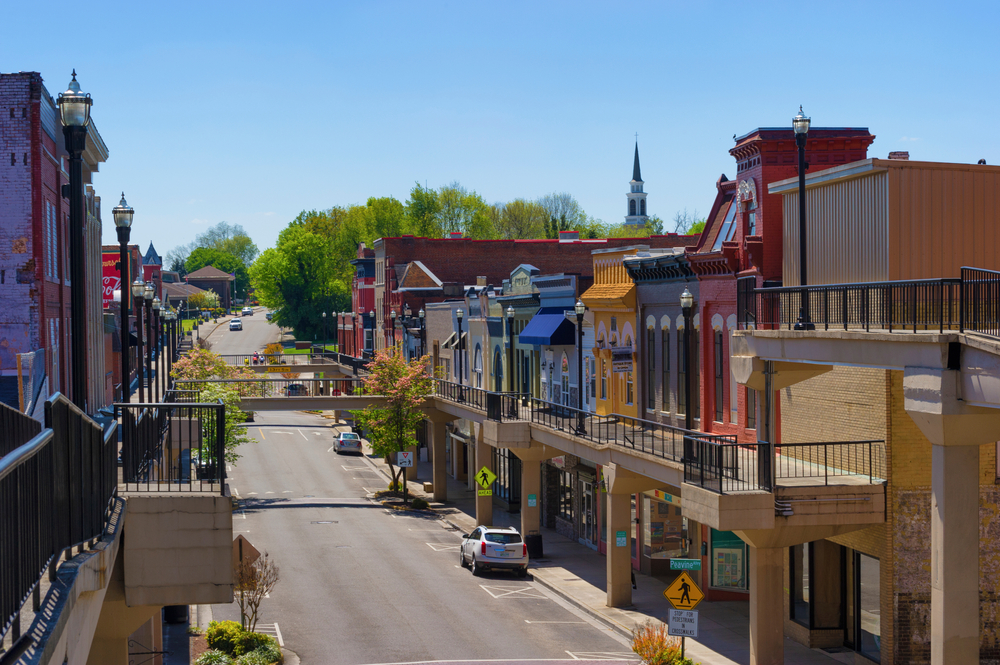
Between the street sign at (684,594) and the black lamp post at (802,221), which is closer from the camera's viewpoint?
the black lamp post at (802,221)

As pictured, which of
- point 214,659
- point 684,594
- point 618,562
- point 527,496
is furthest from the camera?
point 527,496

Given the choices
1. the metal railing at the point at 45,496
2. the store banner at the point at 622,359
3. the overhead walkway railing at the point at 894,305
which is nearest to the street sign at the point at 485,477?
the store banner at the point at 622,359

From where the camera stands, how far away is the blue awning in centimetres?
4028

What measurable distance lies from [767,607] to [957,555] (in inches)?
255

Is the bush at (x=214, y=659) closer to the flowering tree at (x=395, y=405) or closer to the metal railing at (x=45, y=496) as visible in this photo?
the metal railing at (x=45, y=496)

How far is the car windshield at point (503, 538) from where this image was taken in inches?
1412

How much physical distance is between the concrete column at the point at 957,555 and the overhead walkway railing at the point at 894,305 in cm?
216

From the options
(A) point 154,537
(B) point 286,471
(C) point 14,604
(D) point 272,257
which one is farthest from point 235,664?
(D) point 272,257

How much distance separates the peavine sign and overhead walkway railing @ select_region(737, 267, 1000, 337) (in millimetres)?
42601

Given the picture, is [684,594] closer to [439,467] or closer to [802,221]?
[802,221]

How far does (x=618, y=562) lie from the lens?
30.8 metres

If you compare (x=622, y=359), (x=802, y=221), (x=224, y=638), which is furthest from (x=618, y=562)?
(x=802, y=221)

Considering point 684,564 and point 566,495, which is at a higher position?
point 684,564

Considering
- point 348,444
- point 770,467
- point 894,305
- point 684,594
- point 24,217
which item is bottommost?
point 348,444
